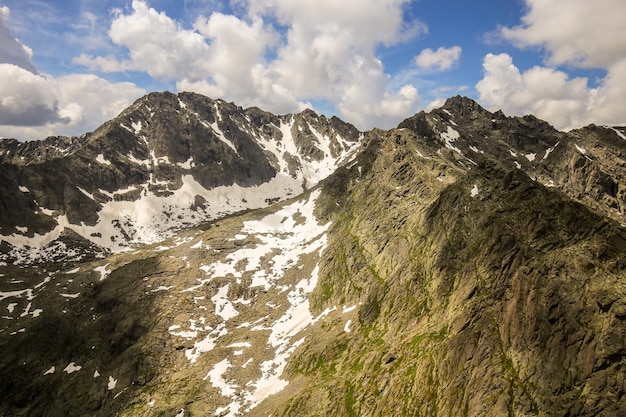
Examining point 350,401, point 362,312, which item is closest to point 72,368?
point 362,312

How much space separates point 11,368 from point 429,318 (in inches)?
4138

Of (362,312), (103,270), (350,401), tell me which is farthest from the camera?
(103,270)

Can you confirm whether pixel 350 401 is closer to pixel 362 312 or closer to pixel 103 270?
pixel 362 312

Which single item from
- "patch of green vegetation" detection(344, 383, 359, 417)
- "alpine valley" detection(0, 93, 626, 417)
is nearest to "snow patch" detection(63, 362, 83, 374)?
"alpine valley" detection(0, 93, 626, 417)

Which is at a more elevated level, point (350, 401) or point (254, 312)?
point (254, 312)

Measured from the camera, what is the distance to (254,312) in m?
106

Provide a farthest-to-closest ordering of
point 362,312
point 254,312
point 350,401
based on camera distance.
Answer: point 254,312, point 362,312, point 350,401

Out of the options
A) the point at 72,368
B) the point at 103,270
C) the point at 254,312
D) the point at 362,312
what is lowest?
the point at 362,312

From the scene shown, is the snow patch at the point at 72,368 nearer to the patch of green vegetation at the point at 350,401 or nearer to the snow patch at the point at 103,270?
the snow patch at the point at 103,270

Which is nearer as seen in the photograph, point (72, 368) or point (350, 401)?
point (350, 401)

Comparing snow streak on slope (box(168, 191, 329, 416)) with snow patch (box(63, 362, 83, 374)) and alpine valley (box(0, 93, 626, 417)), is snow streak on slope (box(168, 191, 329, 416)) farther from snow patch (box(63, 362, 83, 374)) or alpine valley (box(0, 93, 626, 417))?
snow patch (box(63, 362, 83, 374))

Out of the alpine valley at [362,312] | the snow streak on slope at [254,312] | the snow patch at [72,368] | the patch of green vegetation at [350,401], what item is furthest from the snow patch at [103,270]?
the patch of green vegetation at [350,401]

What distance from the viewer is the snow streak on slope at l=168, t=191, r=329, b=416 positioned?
80250 mm

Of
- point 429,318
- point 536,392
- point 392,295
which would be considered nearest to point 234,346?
point 392,295
